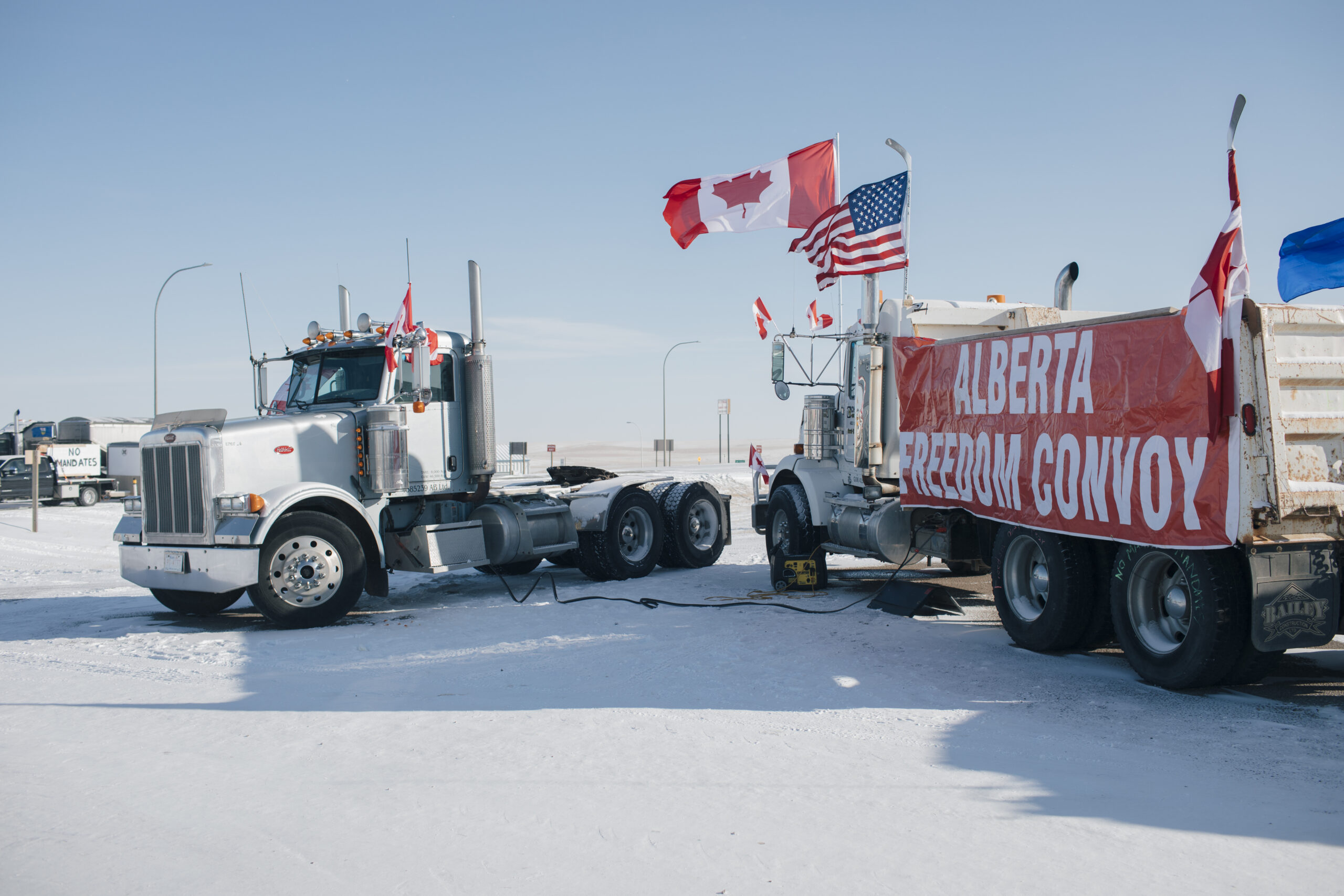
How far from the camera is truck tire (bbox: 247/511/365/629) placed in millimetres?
9562

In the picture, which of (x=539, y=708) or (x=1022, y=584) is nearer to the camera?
(x=539, y=708)

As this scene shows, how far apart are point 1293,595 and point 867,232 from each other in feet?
25.7

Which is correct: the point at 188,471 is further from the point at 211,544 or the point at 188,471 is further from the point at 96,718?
the point at 96,718

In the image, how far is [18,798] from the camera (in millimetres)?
4727

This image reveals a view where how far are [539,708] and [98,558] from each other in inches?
585

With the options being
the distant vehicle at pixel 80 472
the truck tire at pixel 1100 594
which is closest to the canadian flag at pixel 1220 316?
the truck tire at pixel 1100 594

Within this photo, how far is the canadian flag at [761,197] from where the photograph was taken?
15.6 m

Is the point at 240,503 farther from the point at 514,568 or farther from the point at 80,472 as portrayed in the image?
the point at 80,472

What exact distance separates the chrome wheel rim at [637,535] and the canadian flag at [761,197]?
5476 mm

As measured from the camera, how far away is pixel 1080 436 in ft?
23.9

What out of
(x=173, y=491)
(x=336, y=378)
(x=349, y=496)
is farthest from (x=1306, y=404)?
(x=173, y=491)

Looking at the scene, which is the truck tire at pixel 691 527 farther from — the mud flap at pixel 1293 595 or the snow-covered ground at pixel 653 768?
the mud flap at pixel 1293 595

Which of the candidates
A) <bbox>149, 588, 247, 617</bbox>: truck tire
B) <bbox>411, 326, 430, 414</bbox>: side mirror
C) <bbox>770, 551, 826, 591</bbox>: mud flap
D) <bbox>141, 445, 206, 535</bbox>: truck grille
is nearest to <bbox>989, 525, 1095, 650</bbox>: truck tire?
<bbox>770, 551, 826, 591</bbox>: mud flap

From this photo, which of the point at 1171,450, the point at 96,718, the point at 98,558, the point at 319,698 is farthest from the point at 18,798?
the point at 98,558
